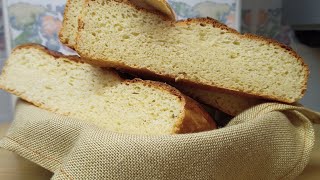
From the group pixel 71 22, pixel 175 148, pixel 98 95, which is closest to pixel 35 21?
pixel 71 22

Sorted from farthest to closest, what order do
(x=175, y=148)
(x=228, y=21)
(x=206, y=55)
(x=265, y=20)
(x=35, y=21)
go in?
(x=265, y=20) < (x=228, y=21) < (x=35, y=21) < (x=206, y=55) < (x=175, y=148)

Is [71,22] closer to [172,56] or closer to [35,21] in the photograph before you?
[172,56]

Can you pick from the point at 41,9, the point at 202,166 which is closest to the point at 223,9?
the point at 41,9

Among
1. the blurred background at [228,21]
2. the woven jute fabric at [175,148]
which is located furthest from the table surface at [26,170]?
the blurred background at [228,21]

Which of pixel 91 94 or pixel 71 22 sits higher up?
pixel 71 22

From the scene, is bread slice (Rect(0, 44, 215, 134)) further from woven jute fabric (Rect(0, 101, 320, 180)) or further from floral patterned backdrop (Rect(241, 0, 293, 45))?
floral patterned backdrop (Rect(241, 0, 293, 45))

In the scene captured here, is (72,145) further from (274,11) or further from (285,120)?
(274,11)

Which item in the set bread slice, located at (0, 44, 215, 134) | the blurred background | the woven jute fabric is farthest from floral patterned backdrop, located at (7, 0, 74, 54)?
the woven jute fabric
